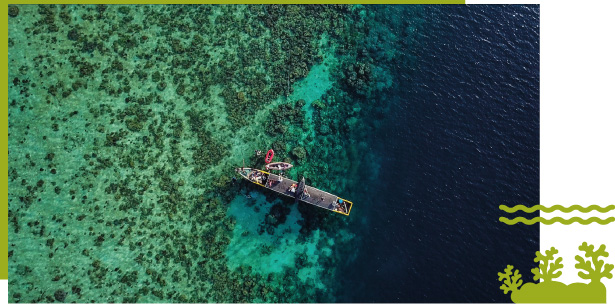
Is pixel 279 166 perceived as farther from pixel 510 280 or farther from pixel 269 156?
pixel 510 280

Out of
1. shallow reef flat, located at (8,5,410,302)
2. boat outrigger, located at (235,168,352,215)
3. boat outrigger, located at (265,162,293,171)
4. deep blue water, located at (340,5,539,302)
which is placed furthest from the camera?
boat outrigger, located at (265,162,293,171)

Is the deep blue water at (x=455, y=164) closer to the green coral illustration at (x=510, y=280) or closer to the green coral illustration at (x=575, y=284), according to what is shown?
the green coral illustration at (x=510, y=280)

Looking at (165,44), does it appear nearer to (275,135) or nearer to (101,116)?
(101,116)

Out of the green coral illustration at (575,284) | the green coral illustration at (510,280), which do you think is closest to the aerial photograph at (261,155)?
the green coral illustration at (510,280)

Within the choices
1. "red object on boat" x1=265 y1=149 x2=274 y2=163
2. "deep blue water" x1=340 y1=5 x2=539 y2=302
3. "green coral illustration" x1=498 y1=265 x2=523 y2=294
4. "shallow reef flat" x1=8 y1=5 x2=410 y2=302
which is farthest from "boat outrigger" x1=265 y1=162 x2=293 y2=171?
"green coral illustration" x1=498 y1=265 x2=523 y2=294

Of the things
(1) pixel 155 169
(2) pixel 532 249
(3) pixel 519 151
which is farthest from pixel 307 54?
(2) pixel 532 249

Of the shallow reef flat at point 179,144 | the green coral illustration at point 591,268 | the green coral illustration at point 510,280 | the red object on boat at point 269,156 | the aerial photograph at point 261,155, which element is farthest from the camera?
the red object on boat at point 269,156

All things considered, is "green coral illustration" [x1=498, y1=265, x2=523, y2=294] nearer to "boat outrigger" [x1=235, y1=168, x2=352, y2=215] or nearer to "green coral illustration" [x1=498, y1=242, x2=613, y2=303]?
"green coral illustration" [x1=498, y1=242, x2=613, y2=303]
